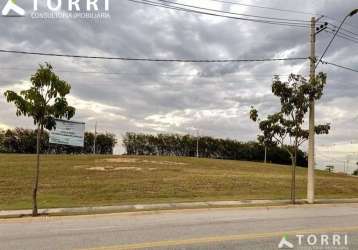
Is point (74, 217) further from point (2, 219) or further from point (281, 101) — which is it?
point (281, 101)

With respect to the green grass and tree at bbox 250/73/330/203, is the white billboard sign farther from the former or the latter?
tree at bbox 250/73/330/203

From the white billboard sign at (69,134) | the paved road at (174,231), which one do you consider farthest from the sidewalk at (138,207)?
the white billboard sign at (69,134)

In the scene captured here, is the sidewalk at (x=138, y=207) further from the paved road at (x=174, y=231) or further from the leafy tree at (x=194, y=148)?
the leafy tree at (x=194, y=148)

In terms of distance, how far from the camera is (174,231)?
1322cm

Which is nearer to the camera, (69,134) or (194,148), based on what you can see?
(69,134)

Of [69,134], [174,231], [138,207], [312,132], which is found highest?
[312,132]

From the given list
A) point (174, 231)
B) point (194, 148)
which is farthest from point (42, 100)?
point (194, 148)

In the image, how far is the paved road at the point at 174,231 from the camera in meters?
11.1

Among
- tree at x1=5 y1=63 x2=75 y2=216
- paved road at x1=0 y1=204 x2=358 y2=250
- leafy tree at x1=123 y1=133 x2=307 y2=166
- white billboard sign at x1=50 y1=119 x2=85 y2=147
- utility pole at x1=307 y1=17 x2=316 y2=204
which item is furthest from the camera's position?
leafy tree at x1=123 y1=133 x2=307 y2=166

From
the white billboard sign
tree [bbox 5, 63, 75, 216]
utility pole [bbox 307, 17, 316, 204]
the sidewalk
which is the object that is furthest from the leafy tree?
tree [bbox 5, 63, 75, 216]

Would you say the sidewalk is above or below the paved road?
below

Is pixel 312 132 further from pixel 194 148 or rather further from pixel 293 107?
pixel 194 148

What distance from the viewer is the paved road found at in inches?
438

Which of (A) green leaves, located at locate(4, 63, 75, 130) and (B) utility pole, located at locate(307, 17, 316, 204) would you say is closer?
(A) green leaves, located at locate(4, 63, 75, 130)
